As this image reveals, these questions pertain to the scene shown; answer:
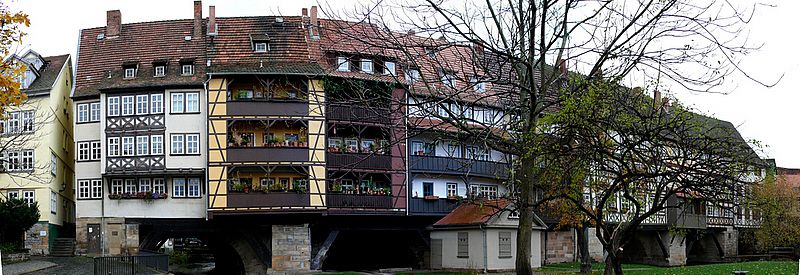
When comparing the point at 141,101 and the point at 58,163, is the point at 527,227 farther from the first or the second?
the point at 58,163

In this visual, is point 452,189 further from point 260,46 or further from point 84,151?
point 84,151

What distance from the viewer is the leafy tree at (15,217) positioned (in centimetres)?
3925

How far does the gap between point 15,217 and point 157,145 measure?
21.5 ft

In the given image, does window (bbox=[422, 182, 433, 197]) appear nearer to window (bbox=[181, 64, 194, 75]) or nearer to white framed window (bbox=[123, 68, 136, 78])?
window (bbox=[181, 64, 194, 75])

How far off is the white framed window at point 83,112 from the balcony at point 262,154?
308 inches

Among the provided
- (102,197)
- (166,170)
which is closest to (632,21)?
(166,170)

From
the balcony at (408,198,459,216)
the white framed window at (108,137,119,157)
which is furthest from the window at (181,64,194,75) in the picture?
the balcony at (408,198,459,216)

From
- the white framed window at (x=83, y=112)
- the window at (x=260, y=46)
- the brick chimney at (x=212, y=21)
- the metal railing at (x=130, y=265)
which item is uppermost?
the brick chimney at (x=212, y=21)

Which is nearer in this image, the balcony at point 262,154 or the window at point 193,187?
the balcony at point 262,154

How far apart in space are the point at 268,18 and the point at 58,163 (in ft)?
41.4

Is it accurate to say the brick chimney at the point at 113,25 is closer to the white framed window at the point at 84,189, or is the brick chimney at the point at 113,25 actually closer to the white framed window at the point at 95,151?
the white framed window at the point at 95,151

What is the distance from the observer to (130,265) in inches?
1190

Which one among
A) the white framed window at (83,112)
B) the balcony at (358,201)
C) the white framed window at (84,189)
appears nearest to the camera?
the balcony at (358,201)

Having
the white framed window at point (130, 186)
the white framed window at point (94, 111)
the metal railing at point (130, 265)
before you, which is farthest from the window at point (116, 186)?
the metal railing at point (130, 265)
